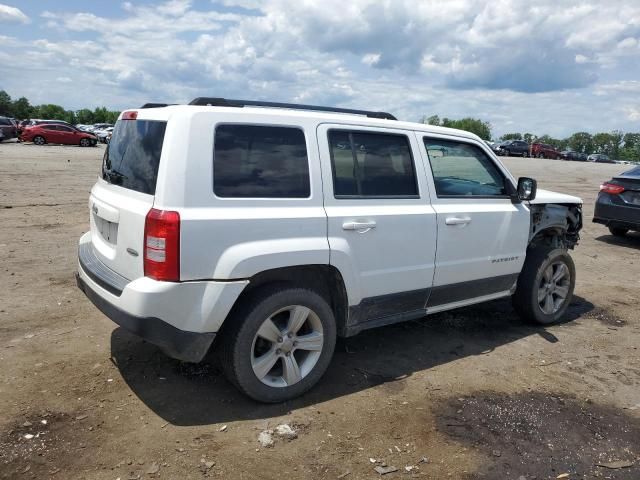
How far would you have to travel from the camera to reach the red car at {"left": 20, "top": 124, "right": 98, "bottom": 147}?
33.9 m

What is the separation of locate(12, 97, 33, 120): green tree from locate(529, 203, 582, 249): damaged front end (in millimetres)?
104305

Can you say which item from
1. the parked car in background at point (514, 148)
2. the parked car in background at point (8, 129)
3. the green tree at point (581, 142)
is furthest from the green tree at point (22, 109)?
the green tree at point (581, 142)

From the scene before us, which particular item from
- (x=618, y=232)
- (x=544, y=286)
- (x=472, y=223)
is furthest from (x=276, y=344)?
(x=618, y=232)

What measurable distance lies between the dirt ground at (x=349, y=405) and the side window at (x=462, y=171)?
4.60 feet

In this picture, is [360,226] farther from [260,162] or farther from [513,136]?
[513,136]

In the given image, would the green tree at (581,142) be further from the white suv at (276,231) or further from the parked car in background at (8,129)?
the white suv at (276,231)

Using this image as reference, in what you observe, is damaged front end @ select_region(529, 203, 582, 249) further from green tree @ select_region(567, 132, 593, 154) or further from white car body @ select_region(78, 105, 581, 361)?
green tree @ select_region(567, 132, 593, 154)

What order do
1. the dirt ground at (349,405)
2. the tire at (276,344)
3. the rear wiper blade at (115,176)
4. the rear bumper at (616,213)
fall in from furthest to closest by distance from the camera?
the rear bumper at (616,213)
the rear wiper blade at (115,176)
the tire at (276,344)
the dirt ground at (349,405)

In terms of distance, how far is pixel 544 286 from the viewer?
5.54 m

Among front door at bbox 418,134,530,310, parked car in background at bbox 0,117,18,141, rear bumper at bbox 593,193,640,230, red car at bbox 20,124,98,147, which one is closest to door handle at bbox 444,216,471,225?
front door at bbox 418,134,530,310

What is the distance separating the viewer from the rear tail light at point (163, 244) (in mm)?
3162

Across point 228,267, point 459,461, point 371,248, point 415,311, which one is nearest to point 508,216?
point 415,311

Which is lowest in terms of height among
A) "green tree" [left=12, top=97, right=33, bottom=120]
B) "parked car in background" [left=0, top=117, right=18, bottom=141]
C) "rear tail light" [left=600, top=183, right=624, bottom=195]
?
"rear tail light" [left=600, top=183, right=624, bottom=195]

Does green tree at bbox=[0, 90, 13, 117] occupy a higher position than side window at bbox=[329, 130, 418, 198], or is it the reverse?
green tree at bbox=[0, 90, 13, 117]
